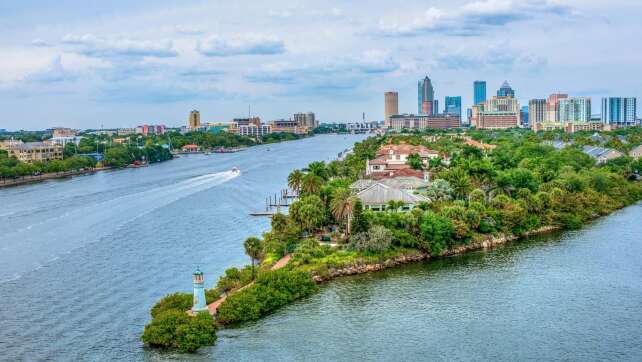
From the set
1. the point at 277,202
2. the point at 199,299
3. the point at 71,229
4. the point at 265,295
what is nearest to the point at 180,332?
the point at 199,299

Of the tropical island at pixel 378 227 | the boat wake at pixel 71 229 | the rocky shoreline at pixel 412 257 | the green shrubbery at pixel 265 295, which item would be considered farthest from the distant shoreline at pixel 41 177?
the green shrubbery at pixel 265 295

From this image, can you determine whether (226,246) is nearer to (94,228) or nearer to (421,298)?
(94,228)

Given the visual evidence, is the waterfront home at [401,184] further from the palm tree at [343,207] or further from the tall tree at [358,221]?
the tall tree at [358,221]

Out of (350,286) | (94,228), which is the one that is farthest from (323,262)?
(94,228)

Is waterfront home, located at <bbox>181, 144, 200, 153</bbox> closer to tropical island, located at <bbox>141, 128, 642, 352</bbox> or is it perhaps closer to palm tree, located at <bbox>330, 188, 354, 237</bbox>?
tropical island, located at <bbox>141, 128, 642, 352</bbox>

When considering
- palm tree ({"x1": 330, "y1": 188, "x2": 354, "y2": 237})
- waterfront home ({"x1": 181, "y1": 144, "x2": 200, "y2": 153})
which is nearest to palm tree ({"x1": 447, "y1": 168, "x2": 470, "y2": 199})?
palm tree ({"x1": 330, "y1": 188, "x2": 354, "y2": 237})

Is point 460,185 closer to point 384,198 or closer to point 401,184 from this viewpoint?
point 401,184
